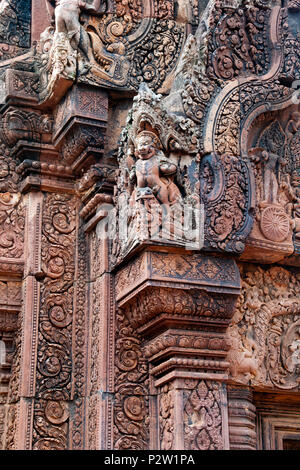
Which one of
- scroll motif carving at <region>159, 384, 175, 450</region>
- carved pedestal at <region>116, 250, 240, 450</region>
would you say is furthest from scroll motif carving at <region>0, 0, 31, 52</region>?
scroll motif carving at <region>159, 384, 175, 450</region>

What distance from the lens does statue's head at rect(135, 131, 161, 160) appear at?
725cm

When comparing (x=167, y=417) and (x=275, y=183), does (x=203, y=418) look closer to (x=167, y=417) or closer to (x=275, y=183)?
(x=167, y=417)

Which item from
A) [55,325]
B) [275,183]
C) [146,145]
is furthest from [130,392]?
[275,183]

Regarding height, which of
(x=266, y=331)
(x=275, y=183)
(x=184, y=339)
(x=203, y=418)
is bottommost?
(x=203, y=418)

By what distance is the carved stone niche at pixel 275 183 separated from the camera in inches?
301

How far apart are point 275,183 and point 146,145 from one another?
132 centimetres

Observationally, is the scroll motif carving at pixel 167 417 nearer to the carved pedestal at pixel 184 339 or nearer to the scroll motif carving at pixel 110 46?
the carved pedestal at pixel 184 339

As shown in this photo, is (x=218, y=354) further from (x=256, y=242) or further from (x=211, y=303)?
(x=256, y=242)

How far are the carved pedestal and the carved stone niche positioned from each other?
0.49 metres

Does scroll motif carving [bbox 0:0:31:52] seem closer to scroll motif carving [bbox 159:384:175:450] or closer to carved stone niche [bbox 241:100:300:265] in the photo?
carved stone niche [bbox 241:100:300:265]

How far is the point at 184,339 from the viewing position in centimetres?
709

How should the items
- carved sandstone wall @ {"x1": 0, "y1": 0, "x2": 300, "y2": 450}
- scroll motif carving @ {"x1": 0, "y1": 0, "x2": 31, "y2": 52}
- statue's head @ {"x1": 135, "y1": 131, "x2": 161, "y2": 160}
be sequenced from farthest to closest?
scroll motif carving @ {"x1": 0, "y1": 0, "x2": 31, "y2": 52} < statue's head @ {"x1": 135, "y1": 131, "x2": 161, "y2": 160} < carved sandstone wall @ {"x1": 0, "y1": 0, "x2": 300, "y2": 450}

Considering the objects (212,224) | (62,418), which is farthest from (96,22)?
(62,418)

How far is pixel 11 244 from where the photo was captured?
Result: 26.3ft
